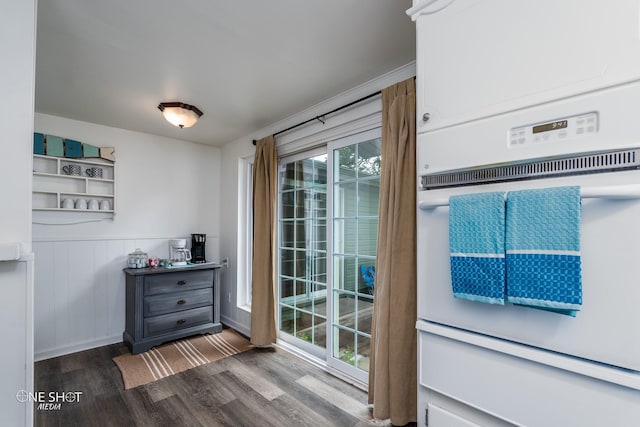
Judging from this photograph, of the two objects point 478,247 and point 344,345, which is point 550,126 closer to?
point 478,247

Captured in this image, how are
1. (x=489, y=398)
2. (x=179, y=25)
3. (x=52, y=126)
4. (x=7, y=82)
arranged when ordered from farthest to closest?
(x=52, y=126), (x=179, y=25), (x=7, y=82), (x=489, y=398)

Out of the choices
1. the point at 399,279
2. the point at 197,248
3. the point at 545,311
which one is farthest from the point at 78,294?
the point at 545,311

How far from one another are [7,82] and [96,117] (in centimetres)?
223

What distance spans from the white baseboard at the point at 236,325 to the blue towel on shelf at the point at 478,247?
297 cm

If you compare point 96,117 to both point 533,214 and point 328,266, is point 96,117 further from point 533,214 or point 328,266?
point 533,214

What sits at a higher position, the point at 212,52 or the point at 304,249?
the point at 212,52

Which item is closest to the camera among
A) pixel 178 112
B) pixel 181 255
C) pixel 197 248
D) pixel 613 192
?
pixel 613 192

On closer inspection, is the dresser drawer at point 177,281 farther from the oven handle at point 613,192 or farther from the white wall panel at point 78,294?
the oven handle at point 613,192

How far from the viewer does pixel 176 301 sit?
3146 millimetres

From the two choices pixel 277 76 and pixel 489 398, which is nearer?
pixel 489 398

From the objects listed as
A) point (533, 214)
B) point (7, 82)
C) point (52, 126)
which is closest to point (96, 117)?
point (52, 126)

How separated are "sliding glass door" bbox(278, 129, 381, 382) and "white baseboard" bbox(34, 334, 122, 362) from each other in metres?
1.82

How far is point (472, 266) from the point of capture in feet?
2.94

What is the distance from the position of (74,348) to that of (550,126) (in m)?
4.09
